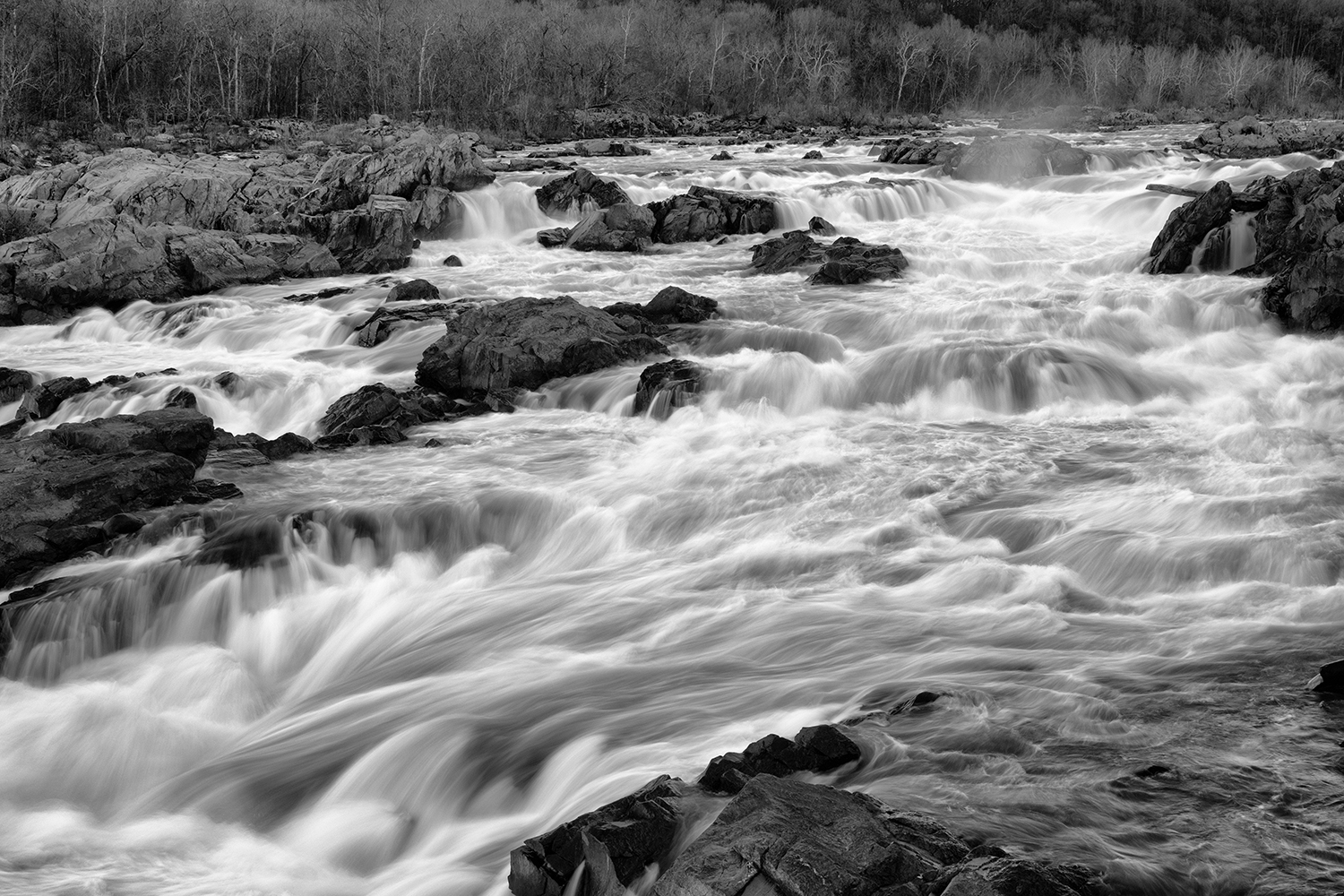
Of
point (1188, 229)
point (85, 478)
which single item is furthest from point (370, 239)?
point (1188, 229)

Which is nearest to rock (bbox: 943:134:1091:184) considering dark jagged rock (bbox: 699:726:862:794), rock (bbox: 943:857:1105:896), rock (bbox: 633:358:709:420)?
rock (bbox: 633:358:709:420)

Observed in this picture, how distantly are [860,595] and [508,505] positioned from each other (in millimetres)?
3868

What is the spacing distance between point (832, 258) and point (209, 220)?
13.7m

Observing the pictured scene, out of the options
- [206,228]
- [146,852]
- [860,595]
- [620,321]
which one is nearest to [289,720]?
[146,852]

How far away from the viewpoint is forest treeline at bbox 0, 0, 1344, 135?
52219mm

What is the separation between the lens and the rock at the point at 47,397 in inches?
567

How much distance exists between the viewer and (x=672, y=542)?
10.9 m

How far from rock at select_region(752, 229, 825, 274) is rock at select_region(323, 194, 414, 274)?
7281 mm

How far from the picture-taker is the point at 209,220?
24672mm

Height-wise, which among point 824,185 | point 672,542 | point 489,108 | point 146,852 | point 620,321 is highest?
point 489,108

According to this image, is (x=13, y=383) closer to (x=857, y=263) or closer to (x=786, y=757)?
(x=857, y=263)

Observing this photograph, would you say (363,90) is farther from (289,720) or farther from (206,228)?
(289,720)

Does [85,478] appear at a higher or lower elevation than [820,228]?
lower

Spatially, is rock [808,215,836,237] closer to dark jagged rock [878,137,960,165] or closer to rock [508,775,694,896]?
dark jagged rock [878,137,960,165]
